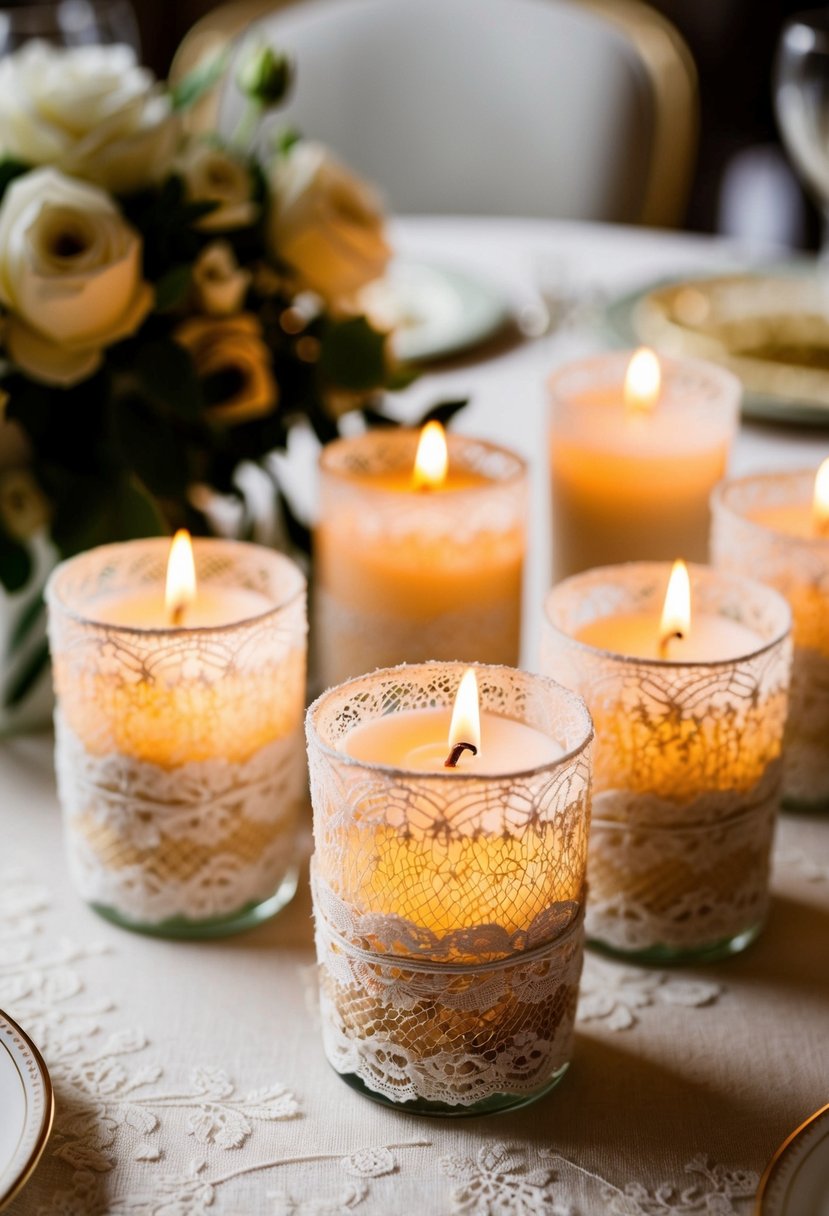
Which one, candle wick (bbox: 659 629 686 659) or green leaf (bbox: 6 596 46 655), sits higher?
candle wick (bbox: 659 629 686 659)

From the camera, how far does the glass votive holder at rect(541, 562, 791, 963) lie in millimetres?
670

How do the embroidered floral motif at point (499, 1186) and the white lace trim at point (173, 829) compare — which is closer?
the embroidered floral motif at point (499, 1186)

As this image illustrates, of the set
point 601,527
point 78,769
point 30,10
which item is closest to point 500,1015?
point 78,769

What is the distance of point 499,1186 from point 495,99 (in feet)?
6.20

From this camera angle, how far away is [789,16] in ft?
12.2

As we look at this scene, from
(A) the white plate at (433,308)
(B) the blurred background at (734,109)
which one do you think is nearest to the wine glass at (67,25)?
(A) the white plate at (433,308)

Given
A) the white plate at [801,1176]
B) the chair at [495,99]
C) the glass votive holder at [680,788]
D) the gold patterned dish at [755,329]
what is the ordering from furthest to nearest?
the chair at [495,99] → the gold patterned dish at [755,329] → the glass votive holder at [680,788] → the white plate at [801,1176]

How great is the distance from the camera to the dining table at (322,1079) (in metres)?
0.57

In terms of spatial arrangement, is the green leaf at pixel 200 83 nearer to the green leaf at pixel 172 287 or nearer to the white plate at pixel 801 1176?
the green leaf at pixel 172 287

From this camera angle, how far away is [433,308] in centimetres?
144

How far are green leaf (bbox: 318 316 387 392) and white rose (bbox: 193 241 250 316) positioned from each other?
7 cm

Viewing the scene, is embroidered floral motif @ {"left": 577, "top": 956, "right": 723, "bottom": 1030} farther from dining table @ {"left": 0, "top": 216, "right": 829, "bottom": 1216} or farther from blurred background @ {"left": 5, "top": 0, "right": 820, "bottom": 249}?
blurred background @ {"left": 5, "top": 0, "right": 820, "bottom": 249}

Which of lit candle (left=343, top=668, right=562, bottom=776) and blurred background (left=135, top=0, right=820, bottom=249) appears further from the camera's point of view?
blurred background (left=135, top=0, right=820, bottom=249)

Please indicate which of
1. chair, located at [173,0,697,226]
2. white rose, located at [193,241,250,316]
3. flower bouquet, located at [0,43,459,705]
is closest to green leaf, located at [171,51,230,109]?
flower bouquet, located at [0,43,459,705]
